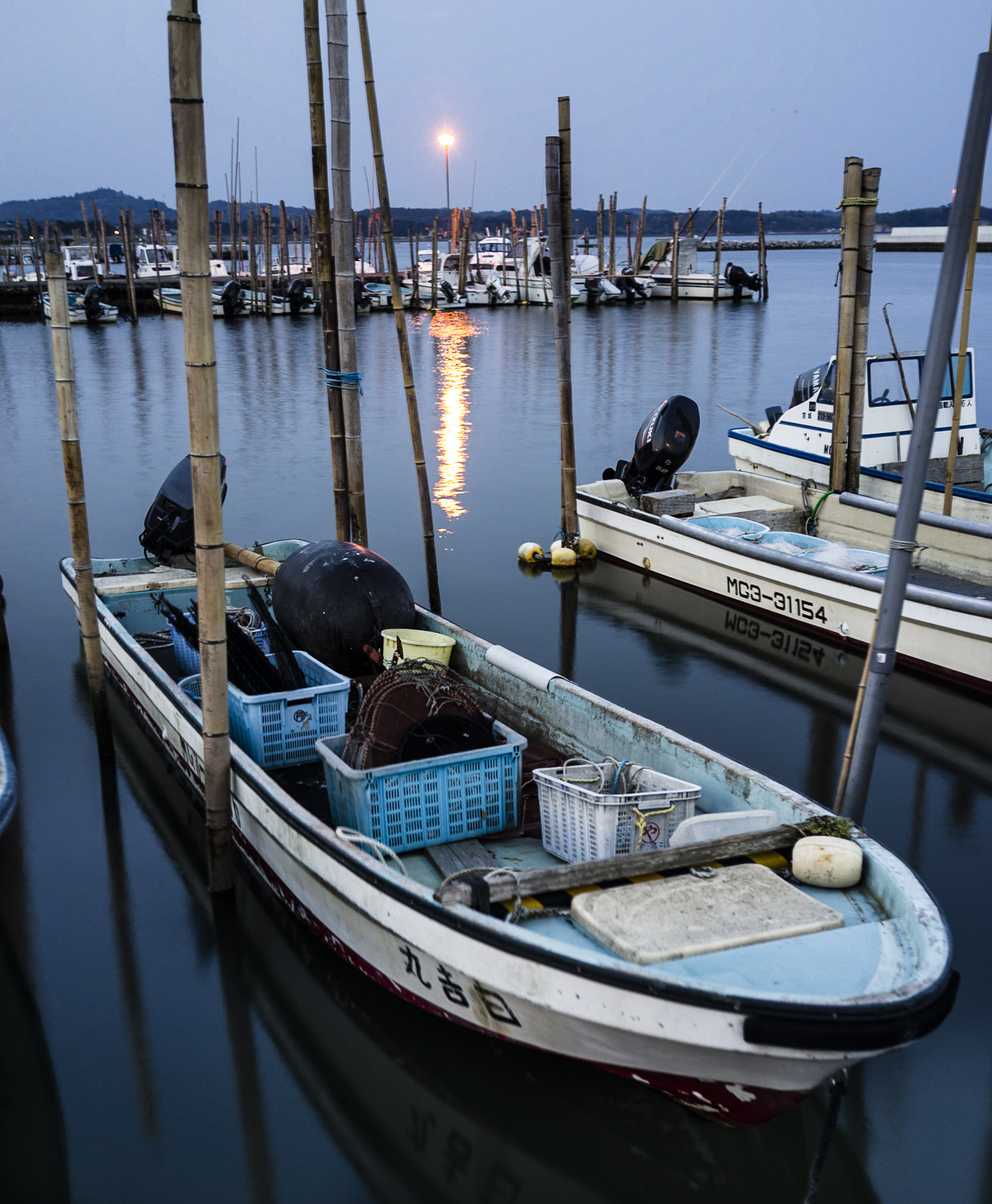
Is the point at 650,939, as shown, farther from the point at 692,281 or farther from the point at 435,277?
the point at 692,281

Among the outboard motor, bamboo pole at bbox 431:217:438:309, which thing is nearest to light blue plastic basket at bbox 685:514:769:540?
bamboo pole at bbox 431:217:438:309

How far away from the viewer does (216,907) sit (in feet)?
23.3

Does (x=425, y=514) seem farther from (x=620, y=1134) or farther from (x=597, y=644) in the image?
(x=620, y=1134)

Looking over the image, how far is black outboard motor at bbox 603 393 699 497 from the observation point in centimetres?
1413

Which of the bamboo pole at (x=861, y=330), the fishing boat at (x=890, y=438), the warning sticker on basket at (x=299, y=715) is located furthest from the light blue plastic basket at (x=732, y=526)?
the warning sticker on basket at (x=299, y=715)

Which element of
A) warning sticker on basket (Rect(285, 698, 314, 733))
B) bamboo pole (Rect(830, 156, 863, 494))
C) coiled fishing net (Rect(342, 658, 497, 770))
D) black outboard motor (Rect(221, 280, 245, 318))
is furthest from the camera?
black outboard motor (Rect(221, 280, 245, 318))

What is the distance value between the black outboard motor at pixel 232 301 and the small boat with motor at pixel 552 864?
167 ft

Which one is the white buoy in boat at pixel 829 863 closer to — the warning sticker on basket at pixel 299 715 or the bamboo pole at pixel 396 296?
the warning sticker on basket at pixel 299 715

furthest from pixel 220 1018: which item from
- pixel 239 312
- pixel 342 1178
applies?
pixel 239 312

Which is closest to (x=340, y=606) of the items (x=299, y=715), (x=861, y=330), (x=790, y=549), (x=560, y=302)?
(x=299, y=715)

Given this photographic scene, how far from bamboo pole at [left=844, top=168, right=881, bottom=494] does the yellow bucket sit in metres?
7.00

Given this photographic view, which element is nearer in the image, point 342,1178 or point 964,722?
point 342,1178

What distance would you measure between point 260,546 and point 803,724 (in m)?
6.18

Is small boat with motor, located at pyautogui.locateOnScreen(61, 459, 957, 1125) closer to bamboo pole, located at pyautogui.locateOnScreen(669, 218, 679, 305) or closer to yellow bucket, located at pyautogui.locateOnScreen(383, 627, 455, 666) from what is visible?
yellow bucket, located at pyautogui.locateOnScreen(383, 627, 455, 666)
